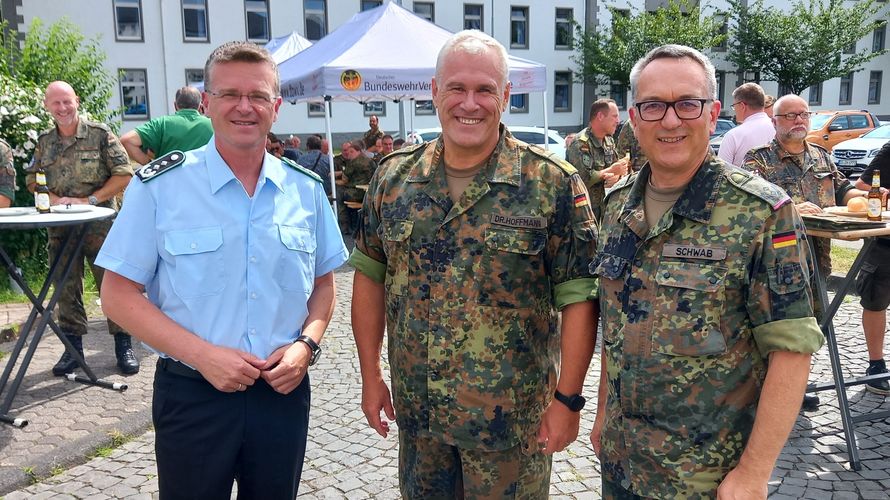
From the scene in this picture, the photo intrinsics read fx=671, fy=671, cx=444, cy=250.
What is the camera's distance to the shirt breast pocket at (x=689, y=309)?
1725 mm

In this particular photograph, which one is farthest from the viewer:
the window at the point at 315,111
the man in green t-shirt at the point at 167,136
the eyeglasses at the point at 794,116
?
the window at the point at 315,111

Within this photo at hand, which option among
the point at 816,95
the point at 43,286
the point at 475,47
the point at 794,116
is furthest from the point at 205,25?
the point at 816,95

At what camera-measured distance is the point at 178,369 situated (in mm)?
2096

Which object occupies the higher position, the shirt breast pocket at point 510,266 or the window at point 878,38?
the window at point 878,38

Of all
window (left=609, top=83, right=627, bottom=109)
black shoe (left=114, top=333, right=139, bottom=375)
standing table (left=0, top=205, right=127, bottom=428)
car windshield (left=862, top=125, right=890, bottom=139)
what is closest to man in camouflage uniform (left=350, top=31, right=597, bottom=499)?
standing table (left=0, top=205, right=127, bottom=428)

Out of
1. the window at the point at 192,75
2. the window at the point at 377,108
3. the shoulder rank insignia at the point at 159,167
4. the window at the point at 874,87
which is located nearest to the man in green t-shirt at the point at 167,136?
the shoulder rank insignia at the point at 159,167

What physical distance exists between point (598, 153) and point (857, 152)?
1362 centimetres

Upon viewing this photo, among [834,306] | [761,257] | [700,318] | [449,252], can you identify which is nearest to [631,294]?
[700,318]

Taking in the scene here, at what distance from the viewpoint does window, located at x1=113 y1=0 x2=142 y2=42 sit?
25.2m

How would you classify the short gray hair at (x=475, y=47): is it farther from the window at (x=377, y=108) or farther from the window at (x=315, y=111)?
the window at (x=377, y=108)

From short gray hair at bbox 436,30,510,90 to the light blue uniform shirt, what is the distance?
70 cm

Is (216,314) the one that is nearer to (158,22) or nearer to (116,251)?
(116,251)

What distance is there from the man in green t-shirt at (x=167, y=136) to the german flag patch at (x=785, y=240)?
4.63 m

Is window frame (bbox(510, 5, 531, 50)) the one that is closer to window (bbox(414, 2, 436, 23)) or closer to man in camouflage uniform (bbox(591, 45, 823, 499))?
window (bbox(414, 2, 436, 23))
